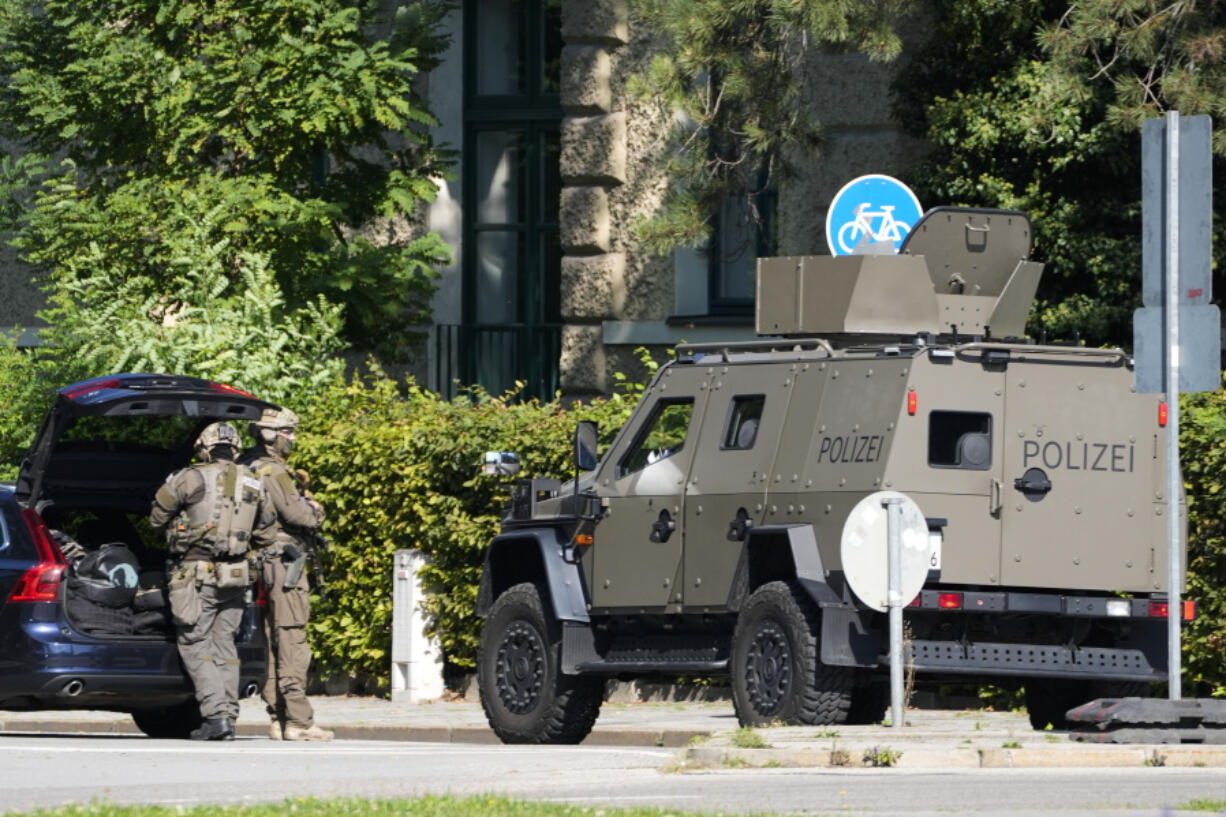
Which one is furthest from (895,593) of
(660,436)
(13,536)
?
(13,536)

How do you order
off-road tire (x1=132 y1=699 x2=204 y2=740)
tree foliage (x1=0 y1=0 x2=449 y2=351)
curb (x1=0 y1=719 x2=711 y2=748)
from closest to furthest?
1. curb (x1=0 y1=719 x2=711 y2=748)
2. off-road tire (x1=132 y1=699 x2=204 y2=740)
3. tree foliage (x1=0 y1=0 x2=449 y2=351)


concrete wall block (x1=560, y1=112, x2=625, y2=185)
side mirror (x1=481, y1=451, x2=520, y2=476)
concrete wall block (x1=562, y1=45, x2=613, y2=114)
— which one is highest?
concrete wall block (x1=562, y1=45, x2=613, y2=114)

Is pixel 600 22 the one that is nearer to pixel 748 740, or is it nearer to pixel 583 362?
pixel 583 362

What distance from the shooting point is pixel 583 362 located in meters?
23.6

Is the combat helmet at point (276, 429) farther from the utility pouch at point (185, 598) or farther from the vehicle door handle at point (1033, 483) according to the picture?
the vehicle door handle at point (1033, 483)

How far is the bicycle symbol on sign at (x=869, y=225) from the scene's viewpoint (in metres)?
16.8

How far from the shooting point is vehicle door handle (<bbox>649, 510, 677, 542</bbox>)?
13.8 metres

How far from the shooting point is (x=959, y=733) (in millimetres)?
11984

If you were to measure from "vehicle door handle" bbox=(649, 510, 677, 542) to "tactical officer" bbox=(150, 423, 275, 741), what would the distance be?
7.42 ft

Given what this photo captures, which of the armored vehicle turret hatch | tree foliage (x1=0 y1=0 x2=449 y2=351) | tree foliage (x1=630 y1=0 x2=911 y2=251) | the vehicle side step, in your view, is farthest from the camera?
tree foliage (x1=0 y1=0 x2=449 y2=351)

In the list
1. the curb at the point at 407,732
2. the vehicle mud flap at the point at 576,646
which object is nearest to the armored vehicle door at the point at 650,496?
the vehicle mud flap at the point at 576,646

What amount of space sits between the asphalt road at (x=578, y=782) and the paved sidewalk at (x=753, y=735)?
151 millimetres

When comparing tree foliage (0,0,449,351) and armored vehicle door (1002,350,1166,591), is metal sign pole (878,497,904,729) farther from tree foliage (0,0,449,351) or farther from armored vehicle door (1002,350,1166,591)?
tree foliage (0,0,449,351)

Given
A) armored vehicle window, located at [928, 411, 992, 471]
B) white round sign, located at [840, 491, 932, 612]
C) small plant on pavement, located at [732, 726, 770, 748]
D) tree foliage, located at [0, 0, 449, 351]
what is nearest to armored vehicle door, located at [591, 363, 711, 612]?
armored vehicle window, located at [928, 411, 992, 471]
